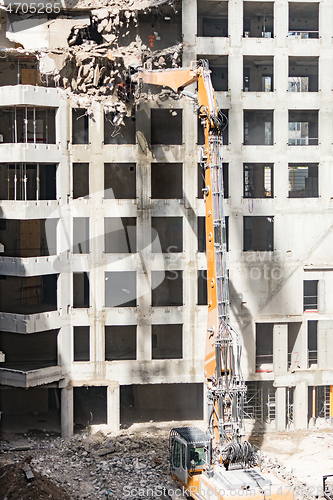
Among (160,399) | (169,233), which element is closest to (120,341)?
(160,399)

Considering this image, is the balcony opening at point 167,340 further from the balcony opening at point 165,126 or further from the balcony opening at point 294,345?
the balcony opening at point 165,126

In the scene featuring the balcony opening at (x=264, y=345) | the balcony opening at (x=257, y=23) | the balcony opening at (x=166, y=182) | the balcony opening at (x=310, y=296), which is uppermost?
the balcony opening at (x=257, y=23)

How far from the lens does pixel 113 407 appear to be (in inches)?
1256

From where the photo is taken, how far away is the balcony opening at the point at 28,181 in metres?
32.8

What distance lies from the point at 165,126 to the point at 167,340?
39.3ft

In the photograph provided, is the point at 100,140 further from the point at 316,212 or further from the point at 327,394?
the point at 327,394

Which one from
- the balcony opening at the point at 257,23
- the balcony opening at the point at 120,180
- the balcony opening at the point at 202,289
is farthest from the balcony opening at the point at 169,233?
the balcony opening at the point at 257,23

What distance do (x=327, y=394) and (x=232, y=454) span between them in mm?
14101

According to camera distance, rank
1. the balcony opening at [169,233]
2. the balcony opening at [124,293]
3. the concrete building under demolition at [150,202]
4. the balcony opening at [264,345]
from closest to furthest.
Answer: the concrete building under demolition at [150,202], the balcony opening at [124,293], the balcony opening at [169,233], the balcony opening at [264,345]

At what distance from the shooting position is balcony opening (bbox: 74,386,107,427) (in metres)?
33.3

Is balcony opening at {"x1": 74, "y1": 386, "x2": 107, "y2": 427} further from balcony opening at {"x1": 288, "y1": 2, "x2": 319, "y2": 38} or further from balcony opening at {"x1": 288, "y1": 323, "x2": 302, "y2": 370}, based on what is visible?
balcony opening at {"x1": 288, "y1": 2, "x2": 319, "y2": 38}

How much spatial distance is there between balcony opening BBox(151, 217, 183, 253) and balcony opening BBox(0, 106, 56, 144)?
24.2 feet

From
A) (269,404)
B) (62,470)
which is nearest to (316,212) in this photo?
(269,404)

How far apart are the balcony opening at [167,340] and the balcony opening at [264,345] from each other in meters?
4.45
